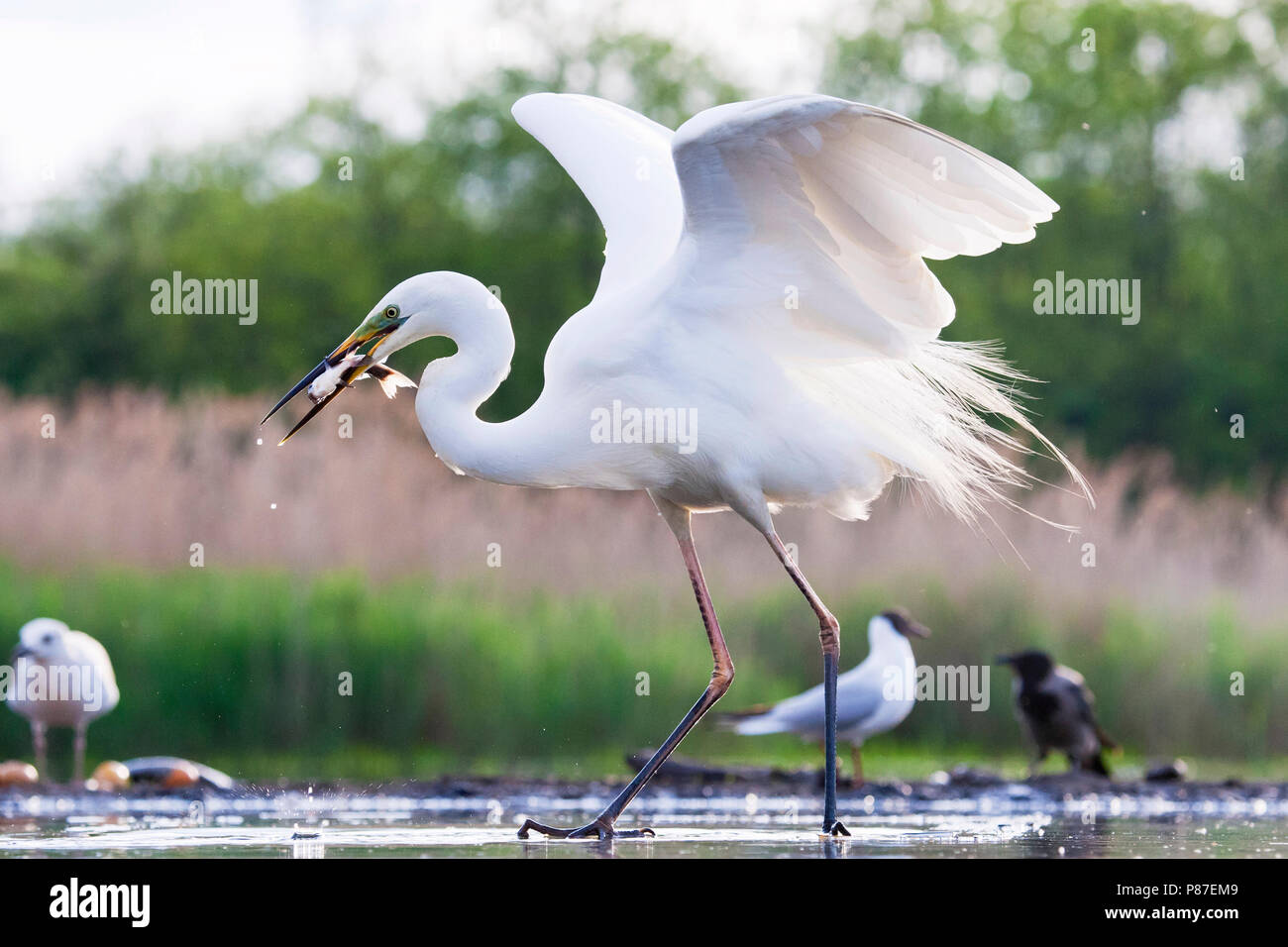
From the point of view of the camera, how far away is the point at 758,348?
5777 millimetres

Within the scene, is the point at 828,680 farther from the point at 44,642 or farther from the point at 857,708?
the point at 44,642

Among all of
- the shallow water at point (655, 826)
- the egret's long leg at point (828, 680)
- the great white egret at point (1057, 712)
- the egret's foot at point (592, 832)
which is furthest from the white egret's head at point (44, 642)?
the great white egret at point (1057, 712)

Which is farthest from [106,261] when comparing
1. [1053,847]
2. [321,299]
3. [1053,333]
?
[1053,847]

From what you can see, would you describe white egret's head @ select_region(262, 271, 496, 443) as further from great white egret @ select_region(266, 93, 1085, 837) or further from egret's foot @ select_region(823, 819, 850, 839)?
egret's foot @ select_region(823, 819, 850, 839)

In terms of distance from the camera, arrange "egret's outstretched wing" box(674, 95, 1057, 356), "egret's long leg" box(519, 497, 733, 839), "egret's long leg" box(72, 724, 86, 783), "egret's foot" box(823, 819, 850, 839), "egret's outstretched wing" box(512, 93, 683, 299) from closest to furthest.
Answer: "egret's outstretched wing" box(674, 95, 1057, 356) < "egret's foot" box(823, 819, 850, 839) < "egret's long leg" box(519, 497, 733, 839) < "egret's outstretched wing" box(512, 93, 683, 299) < "egret's long leg" box(72, 724, 86, 783)

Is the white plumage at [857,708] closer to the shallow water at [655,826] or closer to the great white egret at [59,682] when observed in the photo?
the shallow water at [655,826]

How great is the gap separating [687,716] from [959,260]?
15342mm

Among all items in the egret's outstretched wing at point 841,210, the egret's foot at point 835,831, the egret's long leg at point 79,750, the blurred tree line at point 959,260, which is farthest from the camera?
the blurred tree line at point 959,260

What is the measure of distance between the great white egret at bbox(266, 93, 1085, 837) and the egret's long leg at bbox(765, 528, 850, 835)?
0.01 meters

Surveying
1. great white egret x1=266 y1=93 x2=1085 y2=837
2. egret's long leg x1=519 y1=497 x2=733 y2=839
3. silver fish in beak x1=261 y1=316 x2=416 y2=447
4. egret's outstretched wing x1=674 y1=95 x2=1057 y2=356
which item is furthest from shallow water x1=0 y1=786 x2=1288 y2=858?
egret's outstretched wing x1=674 y1=95 x2=1057 y2=356

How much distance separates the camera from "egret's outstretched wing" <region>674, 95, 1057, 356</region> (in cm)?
500

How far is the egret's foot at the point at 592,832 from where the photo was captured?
529cm

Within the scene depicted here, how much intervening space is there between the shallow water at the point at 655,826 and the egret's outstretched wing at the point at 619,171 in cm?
206

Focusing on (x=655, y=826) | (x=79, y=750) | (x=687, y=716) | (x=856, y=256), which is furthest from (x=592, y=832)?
(x=79, y=750)
